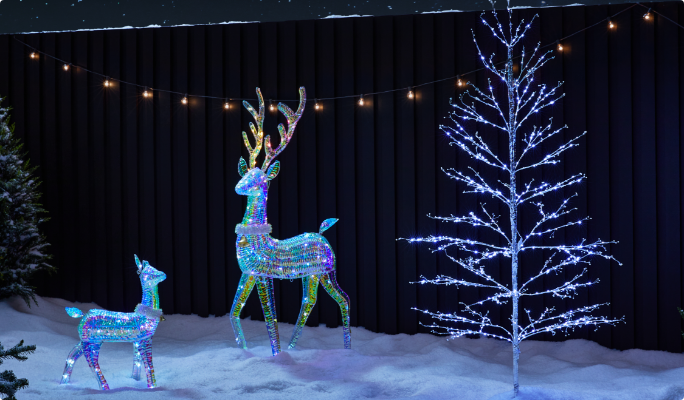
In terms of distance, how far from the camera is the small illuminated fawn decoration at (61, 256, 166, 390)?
11.3 ft

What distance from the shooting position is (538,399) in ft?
11.0

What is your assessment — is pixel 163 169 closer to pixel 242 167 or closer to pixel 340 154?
pixel 242 167

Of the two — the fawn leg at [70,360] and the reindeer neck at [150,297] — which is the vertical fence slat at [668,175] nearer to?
the reindeer neck at [150,297]

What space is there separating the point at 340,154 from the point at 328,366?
192 cm

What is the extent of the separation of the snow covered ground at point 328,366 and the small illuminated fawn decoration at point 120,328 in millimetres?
→ 158

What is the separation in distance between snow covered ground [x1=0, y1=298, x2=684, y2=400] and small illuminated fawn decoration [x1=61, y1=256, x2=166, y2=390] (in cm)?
16

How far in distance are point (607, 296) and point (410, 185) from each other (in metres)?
1.88

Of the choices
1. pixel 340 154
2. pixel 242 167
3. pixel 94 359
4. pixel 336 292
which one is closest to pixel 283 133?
pixel 242 167

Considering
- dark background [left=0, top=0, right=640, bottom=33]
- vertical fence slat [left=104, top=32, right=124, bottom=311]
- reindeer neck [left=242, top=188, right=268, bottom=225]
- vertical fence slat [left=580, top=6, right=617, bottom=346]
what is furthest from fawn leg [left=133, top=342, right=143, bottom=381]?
vertical fence slat [left=580, top=6, right=617, bottom=346]

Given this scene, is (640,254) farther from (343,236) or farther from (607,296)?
(343,236)

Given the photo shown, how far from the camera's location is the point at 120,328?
3473mm

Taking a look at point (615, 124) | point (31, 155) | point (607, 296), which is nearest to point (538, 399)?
point (607, 296)

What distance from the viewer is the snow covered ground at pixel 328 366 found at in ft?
11.5

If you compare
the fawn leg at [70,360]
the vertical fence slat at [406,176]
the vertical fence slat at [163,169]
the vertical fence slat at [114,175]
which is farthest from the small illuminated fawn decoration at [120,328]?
the vertical fence slat at [406,176]
